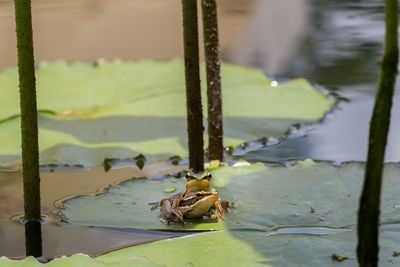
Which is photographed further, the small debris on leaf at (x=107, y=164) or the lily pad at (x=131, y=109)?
the lily pad at (x=131, y=109)

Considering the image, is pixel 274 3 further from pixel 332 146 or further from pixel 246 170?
pixel 246 170

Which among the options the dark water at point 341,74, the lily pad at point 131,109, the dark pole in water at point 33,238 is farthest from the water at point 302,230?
the lily pad at point 131,109

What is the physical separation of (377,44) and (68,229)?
299 cm

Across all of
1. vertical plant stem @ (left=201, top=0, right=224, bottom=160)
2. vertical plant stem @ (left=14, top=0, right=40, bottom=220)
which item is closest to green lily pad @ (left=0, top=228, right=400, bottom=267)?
vertical plant stem @ (left=14, top=0, right=40, bottom=220)

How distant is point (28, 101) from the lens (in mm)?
1993

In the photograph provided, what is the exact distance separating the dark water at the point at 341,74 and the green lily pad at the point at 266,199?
395 millimetres

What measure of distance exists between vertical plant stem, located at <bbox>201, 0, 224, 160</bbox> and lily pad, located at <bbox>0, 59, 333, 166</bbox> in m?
0.21

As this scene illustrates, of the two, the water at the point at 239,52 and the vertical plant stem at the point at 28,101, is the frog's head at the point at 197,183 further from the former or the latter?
the vertical plant stem at the point at 28,101

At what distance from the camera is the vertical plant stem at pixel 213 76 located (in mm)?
2488

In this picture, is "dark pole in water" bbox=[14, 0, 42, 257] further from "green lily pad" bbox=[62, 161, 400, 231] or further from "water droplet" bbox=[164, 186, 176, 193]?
"water droplet" bbox=[164, 186, 176, 193]

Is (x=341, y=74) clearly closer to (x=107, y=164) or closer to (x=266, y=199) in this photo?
(x=107, y=164)

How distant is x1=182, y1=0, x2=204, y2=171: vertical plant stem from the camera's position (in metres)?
2.27

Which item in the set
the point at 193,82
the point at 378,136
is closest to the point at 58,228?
the point at 193,82

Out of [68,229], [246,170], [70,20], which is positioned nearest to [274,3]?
[70,20]
